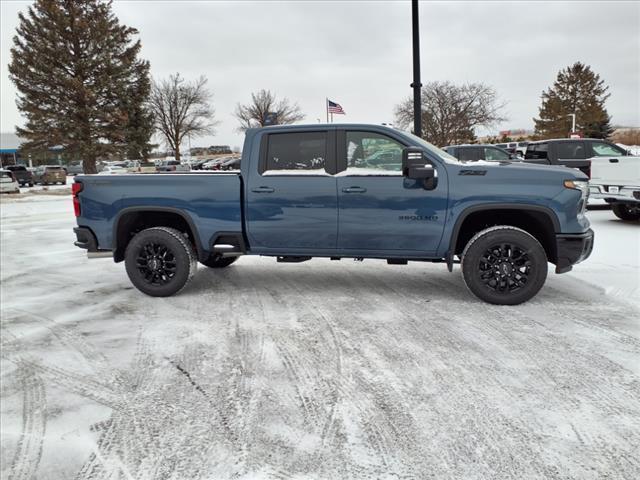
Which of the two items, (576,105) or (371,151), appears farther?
(576,105)

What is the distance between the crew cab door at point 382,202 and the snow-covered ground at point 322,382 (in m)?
0.67

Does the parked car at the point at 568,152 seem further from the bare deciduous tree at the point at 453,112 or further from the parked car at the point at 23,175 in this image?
the parked car at the point at 23,175

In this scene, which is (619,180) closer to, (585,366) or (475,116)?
(585,366)

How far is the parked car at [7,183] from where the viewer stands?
2450 centimetres

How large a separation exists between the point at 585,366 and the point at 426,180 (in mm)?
2259

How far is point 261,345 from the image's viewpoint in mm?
3969

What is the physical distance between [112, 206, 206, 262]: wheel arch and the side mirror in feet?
8.14

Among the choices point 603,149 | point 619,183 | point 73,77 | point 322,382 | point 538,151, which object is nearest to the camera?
point 322,382

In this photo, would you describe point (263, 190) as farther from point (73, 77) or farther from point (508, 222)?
point (73, 77)

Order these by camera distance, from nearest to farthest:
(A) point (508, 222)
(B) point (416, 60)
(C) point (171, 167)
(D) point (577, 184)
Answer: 1. (D) point (577, 184)
2. (A) point (508, 222)
3. (B) point (416, 60)
4. (C) point (171, 167)

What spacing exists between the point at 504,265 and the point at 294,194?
236cm

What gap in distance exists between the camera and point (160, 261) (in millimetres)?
5441

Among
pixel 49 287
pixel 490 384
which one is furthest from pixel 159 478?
pixel 49 287

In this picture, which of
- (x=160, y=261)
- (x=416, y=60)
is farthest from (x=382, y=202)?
(x=416, y=60)
